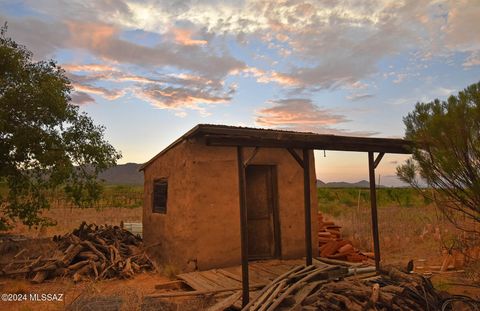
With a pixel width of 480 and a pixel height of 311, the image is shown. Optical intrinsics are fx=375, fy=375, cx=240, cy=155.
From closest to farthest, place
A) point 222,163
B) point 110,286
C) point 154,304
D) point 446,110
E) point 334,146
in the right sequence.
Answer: point 154,304, point 446,110, point 334,146, point 110,286, point 222,163

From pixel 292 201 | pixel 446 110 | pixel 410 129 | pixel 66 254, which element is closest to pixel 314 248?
pixel 292 201

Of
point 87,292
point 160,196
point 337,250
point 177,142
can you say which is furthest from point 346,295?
point 160,196

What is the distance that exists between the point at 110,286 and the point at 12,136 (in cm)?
507

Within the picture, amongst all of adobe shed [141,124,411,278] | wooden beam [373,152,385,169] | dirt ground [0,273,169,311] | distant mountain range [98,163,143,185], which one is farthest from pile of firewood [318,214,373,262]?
distant mountain range [98,163,143,185]

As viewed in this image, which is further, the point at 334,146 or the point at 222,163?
the point at 222,163

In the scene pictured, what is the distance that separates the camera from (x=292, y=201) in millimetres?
10469

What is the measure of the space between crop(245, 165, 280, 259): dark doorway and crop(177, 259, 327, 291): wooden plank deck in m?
0.52

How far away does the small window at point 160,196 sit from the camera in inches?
431

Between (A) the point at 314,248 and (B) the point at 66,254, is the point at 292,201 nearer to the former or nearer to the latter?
(A) the point at 314,248

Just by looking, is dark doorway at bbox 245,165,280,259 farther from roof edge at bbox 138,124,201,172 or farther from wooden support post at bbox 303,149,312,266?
wooden support post at bbox 303,149,312,266

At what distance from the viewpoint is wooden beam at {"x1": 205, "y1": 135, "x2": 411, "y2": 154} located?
6523 mm

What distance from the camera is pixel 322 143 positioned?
25.7 feet

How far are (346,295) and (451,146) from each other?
3.51 metres

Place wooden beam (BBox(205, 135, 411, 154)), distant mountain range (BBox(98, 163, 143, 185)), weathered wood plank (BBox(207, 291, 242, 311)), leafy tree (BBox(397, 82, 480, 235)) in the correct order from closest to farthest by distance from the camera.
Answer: weathered wood plank (BBox(207, 291, 242, 311)) < wooden beam (BBox(205, 135, 411, 154)) < leafy tree (BBox(397, 82, 480, 235)) < distant mountain range (BBox(98, 163, 143, 185))
